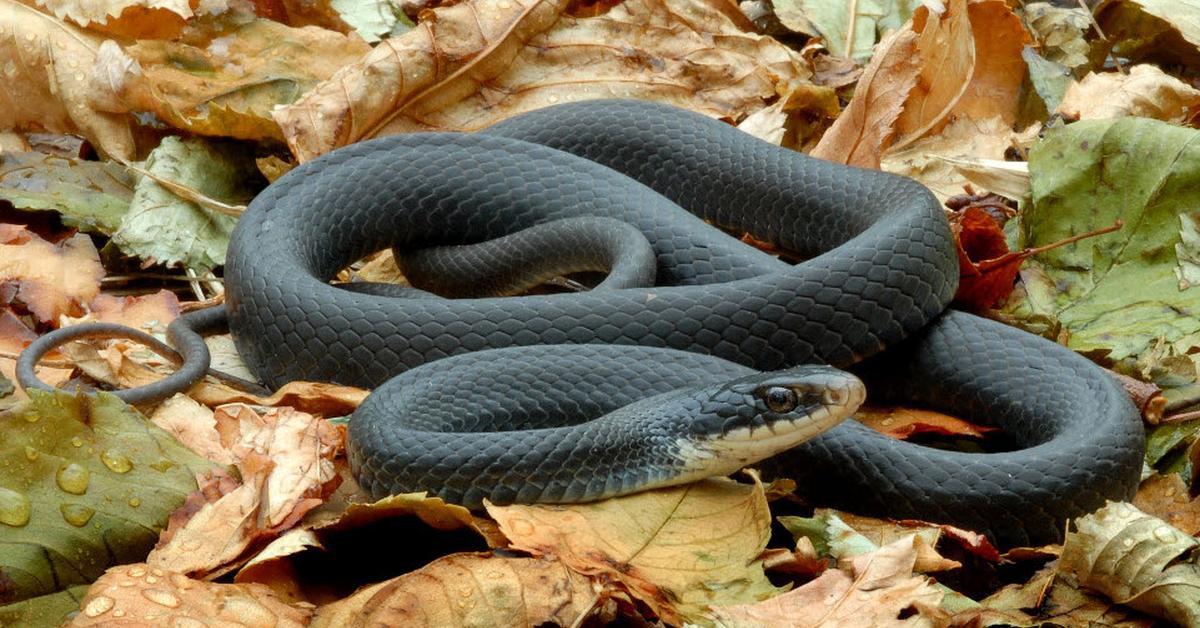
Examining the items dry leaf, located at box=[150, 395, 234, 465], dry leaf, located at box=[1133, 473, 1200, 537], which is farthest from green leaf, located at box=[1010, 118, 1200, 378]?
dry leaf, located at box=[150, 395, 234, 465]

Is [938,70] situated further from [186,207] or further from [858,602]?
[858,602]

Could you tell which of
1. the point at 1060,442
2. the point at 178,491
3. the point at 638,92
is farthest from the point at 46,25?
the point at 1060,442

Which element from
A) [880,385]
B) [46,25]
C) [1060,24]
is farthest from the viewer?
[1060,24]

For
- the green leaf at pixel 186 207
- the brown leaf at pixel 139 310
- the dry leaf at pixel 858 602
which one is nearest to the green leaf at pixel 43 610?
the dry leaf at pixel 858 602

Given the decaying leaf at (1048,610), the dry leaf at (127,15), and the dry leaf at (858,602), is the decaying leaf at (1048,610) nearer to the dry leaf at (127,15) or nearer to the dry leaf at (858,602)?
the dry leaf at (858,602)

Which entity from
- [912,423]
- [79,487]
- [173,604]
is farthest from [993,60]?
[173,604]

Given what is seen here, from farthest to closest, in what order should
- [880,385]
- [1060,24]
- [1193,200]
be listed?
[1060,24] < [1193,200] < [880,385]

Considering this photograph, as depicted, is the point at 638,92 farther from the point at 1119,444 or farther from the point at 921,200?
the point at 1119,444
